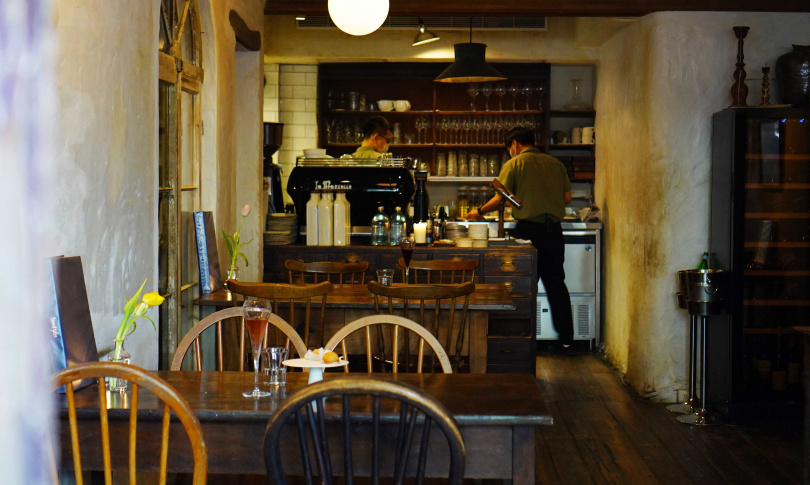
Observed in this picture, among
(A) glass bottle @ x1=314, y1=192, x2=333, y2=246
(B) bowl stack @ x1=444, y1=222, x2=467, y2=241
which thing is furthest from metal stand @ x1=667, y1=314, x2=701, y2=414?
(A) glass bottle @ x1=314, y1=192, x2=333, y2=246

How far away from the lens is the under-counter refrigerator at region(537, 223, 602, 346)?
7.12 m

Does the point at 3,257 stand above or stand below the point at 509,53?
below

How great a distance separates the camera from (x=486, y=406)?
2.05 metres

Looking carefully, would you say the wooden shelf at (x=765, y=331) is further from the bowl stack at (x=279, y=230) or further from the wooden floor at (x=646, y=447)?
the bowl stack at (x=279, y=230)

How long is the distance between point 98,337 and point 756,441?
3.53 m

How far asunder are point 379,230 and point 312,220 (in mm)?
474

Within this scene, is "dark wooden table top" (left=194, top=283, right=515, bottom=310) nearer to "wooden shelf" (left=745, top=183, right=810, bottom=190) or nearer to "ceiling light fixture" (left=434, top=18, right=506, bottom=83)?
"wooden shelf" (left=745, top=183, right=810, bottom=190)

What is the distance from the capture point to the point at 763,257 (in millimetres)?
4957

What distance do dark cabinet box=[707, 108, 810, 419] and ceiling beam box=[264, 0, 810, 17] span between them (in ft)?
2.72

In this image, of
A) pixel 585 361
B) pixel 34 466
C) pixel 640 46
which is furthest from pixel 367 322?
pixel 585 361

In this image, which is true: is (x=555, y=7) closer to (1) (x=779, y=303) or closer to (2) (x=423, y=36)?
(2) (x=423, y=36)

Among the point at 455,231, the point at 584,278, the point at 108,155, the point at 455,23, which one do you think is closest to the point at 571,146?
the point at 584,278

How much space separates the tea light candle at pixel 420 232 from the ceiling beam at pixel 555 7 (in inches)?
57.9

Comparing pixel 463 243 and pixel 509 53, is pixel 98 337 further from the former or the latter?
pixel 509 53
